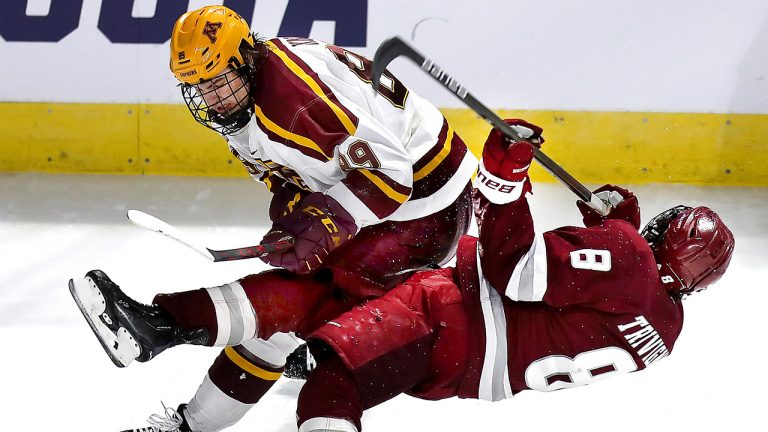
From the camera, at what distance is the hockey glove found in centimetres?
186

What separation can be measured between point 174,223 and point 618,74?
1762 mm

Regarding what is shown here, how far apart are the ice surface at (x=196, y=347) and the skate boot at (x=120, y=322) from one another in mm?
622

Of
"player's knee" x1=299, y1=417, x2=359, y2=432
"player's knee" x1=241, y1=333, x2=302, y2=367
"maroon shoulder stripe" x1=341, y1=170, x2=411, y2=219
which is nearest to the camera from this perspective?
"player's knee" x1=299, y1=417, x2=359, y2=432

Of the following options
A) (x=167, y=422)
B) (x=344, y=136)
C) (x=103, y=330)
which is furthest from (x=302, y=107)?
(x=167, y=422)

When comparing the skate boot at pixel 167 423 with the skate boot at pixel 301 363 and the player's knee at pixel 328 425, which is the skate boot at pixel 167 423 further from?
the player's knee at pixel 328 425

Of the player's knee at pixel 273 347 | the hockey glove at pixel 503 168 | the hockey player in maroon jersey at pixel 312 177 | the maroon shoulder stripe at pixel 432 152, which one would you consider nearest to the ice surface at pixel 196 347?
the player's knee at pixel 273 347

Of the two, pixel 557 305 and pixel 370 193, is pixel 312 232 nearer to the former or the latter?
pixel 370 193

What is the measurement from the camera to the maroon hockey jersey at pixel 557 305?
6.30 feet

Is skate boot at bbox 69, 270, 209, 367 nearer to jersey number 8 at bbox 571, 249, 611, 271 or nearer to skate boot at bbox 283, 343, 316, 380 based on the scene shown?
skate boot at bbox 283, 343, 316, 380

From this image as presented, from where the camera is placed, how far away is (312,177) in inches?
87.0

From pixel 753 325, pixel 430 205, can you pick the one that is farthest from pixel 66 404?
pixel 753 325

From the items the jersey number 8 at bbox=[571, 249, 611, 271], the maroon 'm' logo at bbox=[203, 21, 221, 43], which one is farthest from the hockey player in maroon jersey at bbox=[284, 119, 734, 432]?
the maroon 'm' logo at bbox=[203, 21, 221, 43]

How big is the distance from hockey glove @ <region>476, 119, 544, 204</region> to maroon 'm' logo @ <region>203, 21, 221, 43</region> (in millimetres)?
612

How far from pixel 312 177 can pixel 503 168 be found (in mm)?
489
